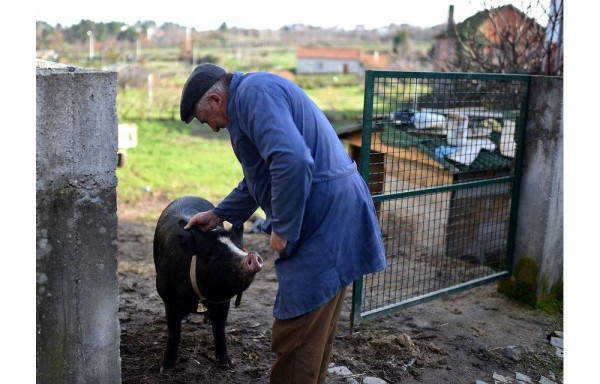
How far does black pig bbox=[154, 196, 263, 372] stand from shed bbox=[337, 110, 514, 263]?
152 cm

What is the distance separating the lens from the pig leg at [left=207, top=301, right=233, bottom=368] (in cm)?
434

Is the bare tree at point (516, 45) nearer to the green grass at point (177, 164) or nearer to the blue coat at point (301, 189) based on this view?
the green grass at point (177, 164)

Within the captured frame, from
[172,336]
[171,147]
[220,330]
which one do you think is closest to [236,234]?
[220,330]

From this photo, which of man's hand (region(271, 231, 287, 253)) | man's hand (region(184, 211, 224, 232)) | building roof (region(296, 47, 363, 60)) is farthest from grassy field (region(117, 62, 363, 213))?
building roof (region(296, 47, 363, 60))

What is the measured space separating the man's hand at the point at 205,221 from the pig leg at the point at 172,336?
75cm

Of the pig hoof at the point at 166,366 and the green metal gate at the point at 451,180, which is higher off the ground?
the green metal gate at the point at 451,180

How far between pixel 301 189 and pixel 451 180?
11.0 feet

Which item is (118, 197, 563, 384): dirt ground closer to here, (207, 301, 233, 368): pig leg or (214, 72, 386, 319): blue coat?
(207, 301, 233, 368): pig leg

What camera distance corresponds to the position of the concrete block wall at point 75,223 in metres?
2.95

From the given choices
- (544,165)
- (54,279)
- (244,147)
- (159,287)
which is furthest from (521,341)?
(54,279)

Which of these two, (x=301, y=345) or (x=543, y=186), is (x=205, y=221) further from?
(x=543, y=186)

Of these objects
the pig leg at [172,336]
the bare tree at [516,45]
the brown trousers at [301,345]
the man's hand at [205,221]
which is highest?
the bare tree at [516,45]

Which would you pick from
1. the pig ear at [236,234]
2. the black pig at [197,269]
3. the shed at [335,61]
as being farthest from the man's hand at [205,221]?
the shed at [335,61]

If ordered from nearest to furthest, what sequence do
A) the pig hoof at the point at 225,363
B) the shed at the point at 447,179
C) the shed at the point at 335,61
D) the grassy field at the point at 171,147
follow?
the pig hoof at the point at 225,363, the shed at the point at 447,179, the grassy field at the point at 171,147, the shed at the point at 335,61
